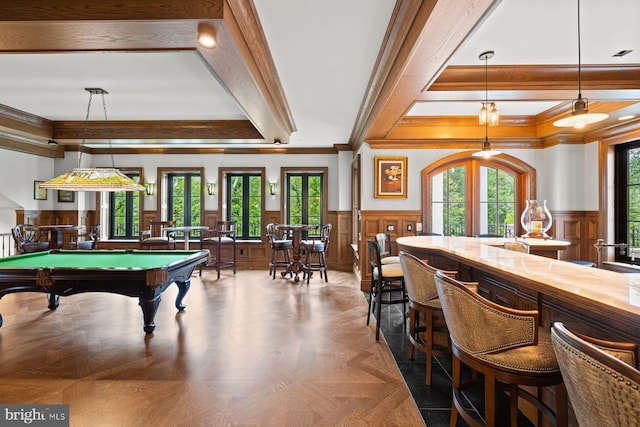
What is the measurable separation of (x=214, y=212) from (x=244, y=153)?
1588 millimetres

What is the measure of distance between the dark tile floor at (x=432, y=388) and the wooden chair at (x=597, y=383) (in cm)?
127

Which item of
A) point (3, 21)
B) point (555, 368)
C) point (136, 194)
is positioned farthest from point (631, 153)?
point (136, 194)

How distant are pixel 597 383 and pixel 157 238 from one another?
693 cm

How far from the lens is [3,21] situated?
2031 mm

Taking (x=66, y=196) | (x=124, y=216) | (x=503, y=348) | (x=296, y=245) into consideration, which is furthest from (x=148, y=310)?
(x=66, y=196)

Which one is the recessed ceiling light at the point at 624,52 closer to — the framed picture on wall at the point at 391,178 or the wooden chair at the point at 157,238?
the framed picture on wall at the point at 391,178

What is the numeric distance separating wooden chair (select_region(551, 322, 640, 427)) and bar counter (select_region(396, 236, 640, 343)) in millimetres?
365

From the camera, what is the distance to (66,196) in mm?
7141

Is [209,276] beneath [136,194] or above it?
beneath

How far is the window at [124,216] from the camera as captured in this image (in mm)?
7691

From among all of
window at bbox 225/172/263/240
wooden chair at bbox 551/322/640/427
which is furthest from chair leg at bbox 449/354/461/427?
window at bbox 225/172/263/240

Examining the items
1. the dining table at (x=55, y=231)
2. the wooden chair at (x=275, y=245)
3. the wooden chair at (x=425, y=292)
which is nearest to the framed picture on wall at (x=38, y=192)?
the dining table at (x=55, y=231)

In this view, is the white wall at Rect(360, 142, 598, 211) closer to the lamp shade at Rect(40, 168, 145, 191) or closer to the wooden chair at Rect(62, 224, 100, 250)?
the lamp shade at Rect(40, 168, 145, 191)

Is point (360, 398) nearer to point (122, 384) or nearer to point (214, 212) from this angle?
point (122, 384)
